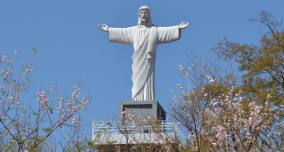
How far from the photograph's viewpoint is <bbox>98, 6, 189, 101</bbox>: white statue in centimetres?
2133

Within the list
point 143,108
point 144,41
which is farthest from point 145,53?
point 143,108

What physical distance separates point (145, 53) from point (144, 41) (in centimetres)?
42

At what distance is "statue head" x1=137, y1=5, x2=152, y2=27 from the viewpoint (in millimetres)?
21875

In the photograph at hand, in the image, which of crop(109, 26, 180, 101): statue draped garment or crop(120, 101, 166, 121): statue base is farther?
crop(109, 26, 180, 101): statue draped garment

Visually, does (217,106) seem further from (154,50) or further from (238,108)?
(154,50)

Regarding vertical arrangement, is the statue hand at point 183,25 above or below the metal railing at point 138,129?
above

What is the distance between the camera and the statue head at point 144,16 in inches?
861

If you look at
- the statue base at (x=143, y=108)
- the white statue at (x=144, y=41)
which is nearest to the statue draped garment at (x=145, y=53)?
the white statue at (x=144, y=41)

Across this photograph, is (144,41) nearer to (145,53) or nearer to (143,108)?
(145,53)

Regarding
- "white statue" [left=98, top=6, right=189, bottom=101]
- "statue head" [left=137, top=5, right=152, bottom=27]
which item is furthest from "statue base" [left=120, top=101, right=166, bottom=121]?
"statue head" [left=137, top=5, right=152, bottom=27]

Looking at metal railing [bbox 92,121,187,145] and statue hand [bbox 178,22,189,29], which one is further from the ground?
statue hand [bbox 178,22,189,29]

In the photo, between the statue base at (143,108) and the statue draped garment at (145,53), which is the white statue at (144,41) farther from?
the statue base at (143,108)

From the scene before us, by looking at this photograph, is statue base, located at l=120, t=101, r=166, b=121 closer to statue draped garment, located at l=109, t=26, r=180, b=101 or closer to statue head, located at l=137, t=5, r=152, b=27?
statue draped garment, located at l=109, t=26, r=180, b=101

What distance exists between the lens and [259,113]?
13.7m
